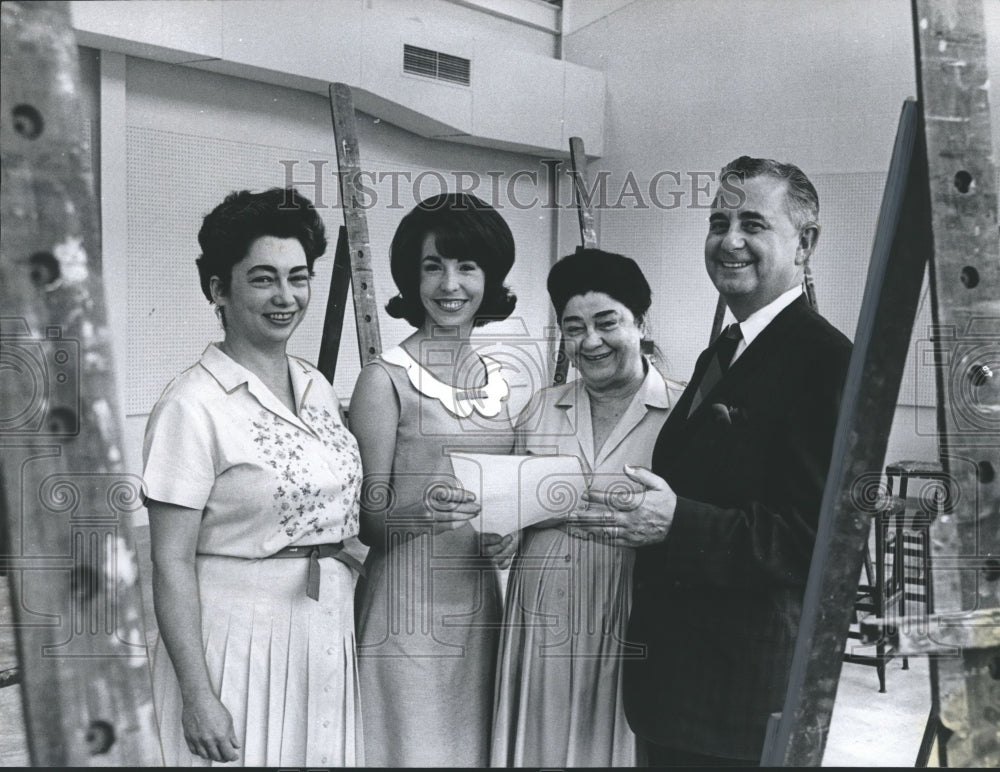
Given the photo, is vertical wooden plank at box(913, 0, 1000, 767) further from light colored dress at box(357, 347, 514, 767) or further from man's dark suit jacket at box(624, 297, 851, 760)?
light colored dress at box(357, 347, 514, 767)

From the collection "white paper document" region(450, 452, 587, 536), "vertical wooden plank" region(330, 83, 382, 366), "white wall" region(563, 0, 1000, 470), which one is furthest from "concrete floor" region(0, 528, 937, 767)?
"white wall" region(563, 0, 1000, 470)

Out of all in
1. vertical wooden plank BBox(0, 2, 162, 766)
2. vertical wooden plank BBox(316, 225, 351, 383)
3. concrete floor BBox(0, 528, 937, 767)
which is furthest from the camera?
concrete floor BBox(0, 528, 937, 767)

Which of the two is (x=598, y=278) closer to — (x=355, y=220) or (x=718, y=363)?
(x=718, y=363)

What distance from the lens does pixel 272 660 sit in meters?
1.44

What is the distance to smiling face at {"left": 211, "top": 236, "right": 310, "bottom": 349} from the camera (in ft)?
4.48

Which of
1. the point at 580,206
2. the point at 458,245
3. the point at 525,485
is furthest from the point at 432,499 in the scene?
the point at 580,206

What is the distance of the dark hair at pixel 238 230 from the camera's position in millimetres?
1365

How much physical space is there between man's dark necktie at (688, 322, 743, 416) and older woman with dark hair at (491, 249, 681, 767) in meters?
0.07

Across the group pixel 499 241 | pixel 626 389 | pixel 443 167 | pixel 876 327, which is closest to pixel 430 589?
pixel 626 389

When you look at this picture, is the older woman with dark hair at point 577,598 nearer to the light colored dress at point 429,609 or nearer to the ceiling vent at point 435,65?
the light colored dress at point 429,609

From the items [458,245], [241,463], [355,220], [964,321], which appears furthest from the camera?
[355,220]

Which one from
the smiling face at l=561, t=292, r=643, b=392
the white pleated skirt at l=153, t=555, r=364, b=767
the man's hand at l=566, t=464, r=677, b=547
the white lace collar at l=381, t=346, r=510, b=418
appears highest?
the smiling face at l=561, t=292, r=643, b=392

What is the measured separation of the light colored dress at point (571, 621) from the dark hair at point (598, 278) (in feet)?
0.44

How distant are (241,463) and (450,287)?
14.9 inches
